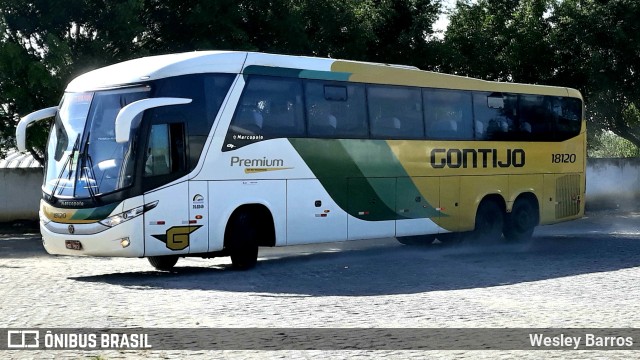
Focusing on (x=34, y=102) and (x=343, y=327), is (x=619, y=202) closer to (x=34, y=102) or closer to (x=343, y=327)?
(x=34, y=102)

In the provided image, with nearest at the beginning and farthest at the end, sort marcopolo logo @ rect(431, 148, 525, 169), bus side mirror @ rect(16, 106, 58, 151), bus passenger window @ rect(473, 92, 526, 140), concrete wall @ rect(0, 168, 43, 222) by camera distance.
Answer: bus side mirror @ rect(16, 106, 58, 151) → marcopolo logo @ rect(431, 148, 525, 169) → bus passenger window @ rect(473, 92, 526, 140) → concrete wall @ rect(0, 168, 43, 222)

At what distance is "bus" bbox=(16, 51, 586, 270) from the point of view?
54.9ft

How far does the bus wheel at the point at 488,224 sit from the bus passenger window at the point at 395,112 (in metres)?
2.83

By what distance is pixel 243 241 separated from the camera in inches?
702

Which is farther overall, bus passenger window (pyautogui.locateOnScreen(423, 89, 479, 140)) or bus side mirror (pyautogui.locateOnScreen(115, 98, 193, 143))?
bus passenger window (pyautogui.locateOnScreen(423, 89, 479, 140))

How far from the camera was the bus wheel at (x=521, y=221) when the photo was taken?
24.4 meters

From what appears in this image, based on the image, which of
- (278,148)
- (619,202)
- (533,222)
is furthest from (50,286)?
(619,202)

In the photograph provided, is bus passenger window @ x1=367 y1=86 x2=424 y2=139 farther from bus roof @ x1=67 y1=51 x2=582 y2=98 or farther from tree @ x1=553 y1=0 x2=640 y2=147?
tree @ x1=553 y1=0 x2=640 y2=147

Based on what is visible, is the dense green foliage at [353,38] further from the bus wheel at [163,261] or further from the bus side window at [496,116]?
the bus wheel at [163,261]

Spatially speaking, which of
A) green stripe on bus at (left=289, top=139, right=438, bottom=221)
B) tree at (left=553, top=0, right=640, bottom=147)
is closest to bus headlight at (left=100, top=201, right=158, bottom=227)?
green stripe on bus at (left=289, top=139, right=438, bottom=221)

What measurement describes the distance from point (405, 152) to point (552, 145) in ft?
18.2

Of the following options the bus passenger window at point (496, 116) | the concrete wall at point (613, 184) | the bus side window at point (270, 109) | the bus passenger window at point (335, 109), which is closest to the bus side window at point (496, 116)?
the bus passenger window at point (496, 116)

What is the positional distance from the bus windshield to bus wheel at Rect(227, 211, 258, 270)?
2097mm

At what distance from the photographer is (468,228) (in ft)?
75.8
